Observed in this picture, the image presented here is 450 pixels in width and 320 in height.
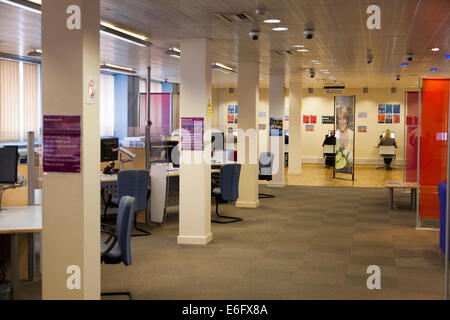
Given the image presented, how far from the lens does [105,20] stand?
22.3ft

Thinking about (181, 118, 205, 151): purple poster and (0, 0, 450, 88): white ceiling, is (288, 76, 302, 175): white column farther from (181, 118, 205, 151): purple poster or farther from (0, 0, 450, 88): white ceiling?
(181, 118, 205, 151): purple poster

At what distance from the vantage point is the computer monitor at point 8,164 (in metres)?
→ 5.71

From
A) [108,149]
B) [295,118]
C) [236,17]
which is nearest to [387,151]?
[295,118]

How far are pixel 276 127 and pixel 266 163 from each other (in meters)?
2.04

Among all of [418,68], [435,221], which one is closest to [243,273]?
[435,221]

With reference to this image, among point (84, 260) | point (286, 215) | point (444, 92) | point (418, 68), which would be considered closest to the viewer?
point (84, 260)

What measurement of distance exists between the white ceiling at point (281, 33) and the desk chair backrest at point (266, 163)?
2064 millimetres

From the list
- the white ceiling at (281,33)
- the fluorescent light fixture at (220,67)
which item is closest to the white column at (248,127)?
the white ceiling at (281,33)

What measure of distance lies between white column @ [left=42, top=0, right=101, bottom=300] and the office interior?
1cm

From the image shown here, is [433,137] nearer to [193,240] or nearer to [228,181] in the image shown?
[228,181]

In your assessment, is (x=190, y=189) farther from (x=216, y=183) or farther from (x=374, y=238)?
(x=216, y=183)

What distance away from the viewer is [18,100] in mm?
12688

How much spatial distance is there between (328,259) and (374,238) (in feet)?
5.09

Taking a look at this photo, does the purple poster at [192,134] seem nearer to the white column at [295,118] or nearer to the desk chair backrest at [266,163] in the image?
the desk chair backrest at [266,163]
